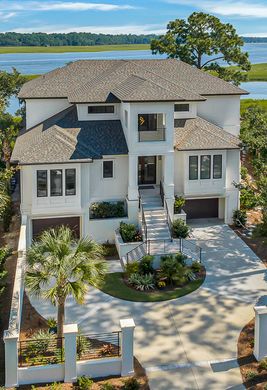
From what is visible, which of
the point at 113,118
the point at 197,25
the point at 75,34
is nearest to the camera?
the point at 113,118

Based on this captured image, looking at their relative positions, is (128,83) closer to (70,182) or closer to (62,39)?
(70,182)

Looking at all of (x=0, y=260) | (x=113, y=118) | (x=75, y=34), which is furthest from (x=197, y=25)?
(x=75, y=34)

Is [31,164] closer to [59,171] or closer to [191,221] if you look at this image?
[59,171]

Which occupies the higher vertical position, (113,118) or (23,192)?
(113,118)

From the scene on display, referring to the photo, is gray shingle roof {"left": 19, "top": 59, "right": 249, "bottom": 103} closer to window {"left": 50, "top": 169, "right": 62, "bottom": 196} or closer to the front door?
the front door

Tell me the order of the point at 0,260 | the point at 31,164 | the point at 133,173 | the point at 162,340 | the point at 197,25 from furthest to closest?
the point at 197,25 < the point at 133,173 < the point at 31,164 < the point at 0,260 < the point at 162,340
